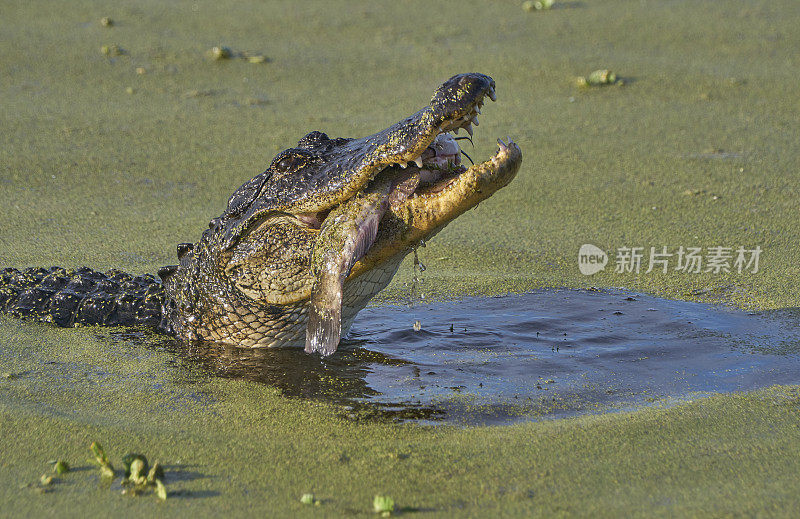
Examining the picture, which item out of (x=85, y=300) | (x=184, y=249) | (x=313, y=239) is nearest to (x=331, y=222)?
(x=313, y=239)

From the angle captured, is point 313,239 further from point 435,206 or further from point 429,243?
point 429,243

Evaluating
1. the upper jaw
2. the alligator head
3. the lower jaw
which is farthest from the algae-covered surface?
the upper jaw

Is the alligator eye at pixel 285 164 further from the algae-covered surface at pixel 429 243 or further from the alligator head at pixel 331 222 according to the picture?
the algae-covered surface at pixel 429 243

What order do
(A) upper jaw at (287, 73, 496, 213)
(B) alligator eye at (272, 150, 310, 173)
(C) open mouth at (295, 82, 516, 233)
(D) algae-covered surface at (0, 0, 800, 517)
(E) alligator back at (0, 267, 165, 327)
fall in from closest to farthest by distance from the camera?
(D) algae-covered surface at (0, 0, 800, 517)
(A) upper jaw at (287, 73, 496, 213)
(C) open mouth at (295, 82, 516, 233)
(B) alligator eye at (272, 150, 310, 173)
(E) alligator back at (0, 267, 165, 327)

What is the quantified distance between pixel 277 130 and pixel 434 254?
221 centimetres

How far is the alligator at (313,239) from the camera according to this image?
3244 mm

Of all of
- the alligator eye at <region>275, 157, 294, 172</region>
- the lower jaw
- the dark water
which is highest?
the alligator eye at <region>275, 157, 294, 172</region>

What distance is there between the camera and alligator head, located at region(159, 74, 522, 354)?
127 inches

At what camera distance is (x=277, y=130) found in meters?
6.98

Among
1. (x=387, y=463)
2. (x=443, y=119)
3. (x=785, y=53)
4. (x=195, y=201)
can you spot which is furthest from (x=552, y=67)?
(x=387, y=463)

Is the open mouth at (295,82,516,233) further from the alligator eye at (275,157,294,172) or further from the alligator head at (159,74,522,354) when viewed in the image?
the alligator eye at (275,157,294,172)

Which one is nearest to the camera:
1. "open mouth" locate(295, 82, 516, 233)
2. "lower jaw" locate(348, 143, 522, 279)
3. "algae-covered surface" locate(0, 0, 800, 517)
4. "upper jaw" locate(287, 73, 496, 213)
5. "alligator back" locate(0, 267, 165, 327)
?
"algae-covered surface" locate(0, 0, 800, 517)

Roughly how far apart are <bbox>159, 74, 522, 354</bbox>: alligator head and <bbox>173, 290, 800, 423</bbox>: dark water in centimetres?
22

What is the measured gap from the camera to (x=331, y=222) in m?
3.43
